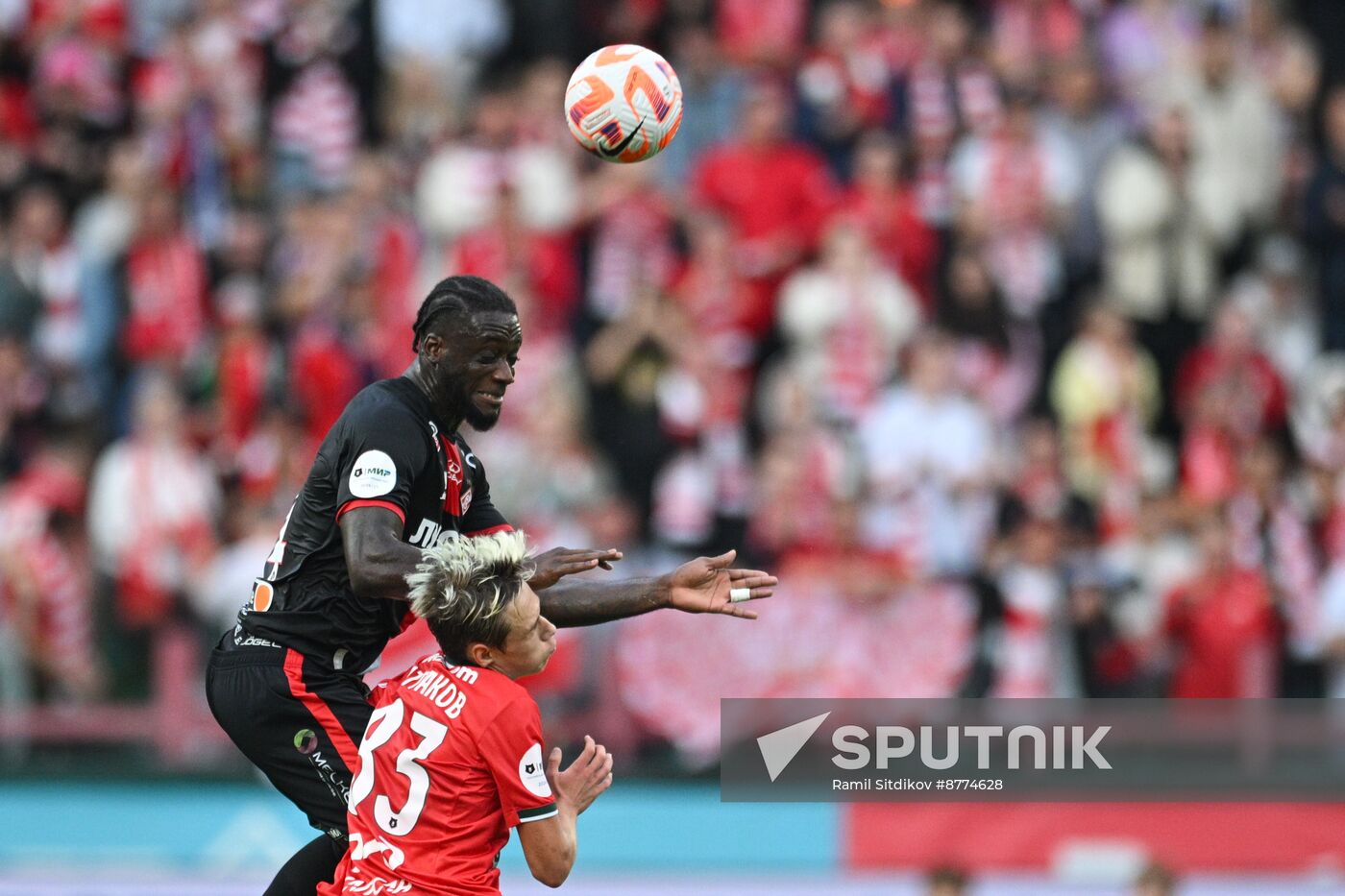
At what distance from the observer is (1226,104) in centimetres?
1443

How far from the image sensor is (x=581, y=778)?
636cm

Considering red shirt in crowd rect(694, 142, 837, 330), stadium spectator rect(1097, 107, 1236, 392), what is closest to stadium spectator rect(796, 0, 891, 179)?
red shirt in crowd rect(694, 142, 837, 330)

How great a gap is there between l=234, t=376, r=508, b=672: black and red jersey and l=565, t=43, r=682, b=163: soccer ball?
1594 millimetres

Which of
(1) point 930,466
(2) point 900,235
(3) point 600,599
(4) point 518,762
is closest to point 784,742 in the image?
(1) point 930,466

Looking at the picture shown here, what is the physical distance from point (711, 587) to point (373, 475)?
1085 millimetres

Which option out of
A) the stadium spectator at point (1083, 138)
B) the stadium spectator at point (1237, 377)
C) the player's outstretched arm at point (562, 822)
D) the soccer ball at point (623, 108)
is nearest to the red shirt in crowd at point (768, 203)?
the stadium spectator at point (1083, 138)

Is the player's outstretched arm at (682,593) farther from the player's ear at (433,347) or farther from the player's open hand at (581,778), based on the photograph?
the player's ear at (433,347)

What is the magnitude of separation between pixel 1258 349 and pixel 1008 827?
12.9 feet

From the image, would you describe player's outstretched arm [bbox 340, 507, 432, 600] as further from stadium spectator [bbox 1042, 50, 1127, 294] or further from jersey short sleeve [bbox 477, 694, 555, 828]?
stadium spectator [bbox 1042, 50, 1127, 294]

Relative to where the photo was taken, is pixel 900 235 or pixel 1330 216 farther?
pixel 1330 216

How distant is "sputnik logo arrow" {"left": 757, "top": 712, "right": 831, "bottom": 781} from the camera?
10930 mm

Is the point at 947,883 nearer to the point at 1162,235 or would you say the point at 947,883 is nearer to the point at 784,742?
the point at 784,742

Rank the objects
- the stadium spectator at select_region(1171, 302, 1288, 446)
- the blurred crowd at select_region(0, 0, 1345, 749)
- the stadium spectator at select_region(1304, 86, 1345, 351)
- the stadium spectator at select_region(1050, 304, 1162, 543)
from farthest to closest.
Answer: the stadium spectator at select_region(1304, 86, 1345, 351), the stadium spectator at select_region(1171, 302, 1288, 446), the stadium spectator at select_region(1050, 304, 1162, 543), the blurred crowd at select_region(0, 0, 1345, 749)

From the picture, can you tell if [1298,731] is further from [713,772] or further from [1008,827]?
[713,772]
